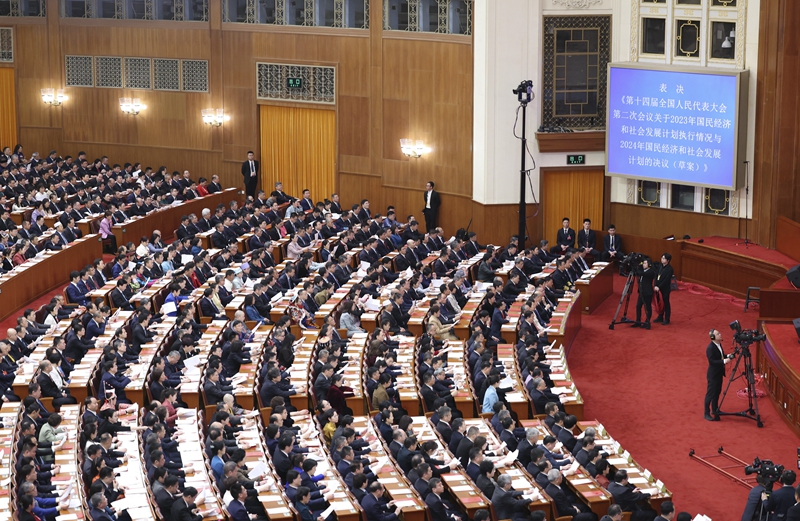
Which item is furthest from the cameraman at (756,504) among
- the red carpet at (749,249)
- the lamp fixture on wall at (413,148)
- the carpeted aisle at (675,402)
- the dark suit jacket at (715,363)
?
the lamp fixture on wall at (413,148)

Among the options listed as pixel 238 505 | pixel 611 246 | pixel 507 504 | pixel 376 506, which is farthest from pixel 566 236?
pixel 238 505

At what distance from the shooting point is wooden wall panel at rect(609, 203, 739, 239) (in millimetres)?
24219

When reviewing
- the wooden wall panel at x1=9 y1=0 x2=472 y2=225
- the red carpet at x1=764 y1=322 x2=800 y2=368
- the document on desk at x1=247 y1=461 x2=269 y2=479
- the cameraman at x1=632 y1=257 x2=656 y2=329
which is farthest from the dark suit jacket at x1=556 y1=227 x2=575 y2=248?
the document on desk at x1=247 y1=461 x2=269 y2=479

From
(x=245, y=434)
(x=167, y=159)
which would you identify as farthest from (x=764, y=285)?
(x=167, y=159)

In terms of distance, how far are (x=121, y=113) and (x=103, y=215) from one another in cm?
752

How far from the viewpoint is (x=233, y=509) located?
1167cm

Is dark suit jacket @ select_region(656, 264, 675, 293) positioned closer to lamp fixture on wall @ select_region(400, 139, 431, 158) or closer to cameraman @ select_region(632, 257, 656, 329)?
cameraman @ select_region(632, 257, 656, 329)

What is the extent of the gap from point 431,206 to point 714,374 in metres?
10.8

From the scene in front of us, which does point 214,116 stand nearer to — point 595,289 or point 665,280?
point 595,289

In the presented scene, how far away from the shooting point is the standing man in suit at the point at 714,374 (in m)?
16.3

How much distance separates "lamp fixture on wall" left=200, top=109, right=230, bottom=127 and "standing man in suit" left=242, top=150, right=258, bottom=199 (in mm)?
1494

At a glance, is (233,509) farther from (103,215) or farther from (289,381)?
(103,215)

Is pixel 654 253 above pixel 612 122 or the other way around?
the other way around

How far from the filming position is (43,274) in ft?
71.6
